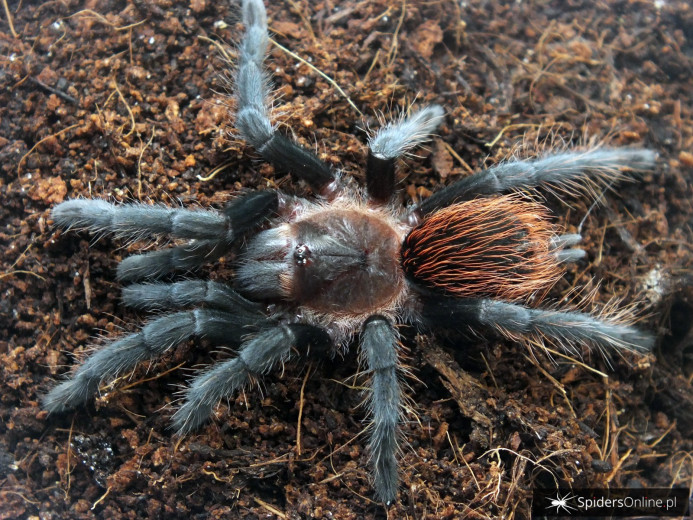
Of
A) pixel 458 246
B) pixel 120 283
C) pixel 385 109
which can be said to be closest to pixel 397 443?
pixel 458 246

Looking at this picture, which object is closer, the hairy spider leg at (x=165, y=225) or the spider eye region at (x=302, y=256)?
the hairy spider leg at (x=165, y=225)

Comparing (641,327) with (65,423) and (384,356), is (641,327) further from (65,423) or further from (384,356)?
(65,423)

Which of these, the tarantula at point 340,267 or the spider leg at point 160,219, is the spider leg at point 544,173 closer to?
the tarantula at point 340,267

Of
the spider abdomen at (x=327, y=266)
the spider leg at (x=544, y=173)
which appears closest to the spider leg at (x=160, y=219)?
the spider abdomen at (x=327, y=266)

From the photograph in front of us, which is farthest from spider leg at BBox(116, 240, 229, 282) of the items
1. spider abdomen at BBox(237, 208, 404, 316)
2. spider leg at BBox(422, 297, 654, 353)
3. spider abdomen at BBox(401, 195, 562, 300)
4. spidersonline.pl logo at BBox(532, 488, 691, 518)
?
spidersonline.pl logo at BBox(532, 488, 691, 518)

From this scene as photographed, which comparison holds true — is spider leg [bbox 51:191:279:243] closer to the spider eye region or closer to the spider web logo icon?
the spider eye region

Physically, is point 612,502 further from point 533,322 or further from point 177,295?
point 177,295
